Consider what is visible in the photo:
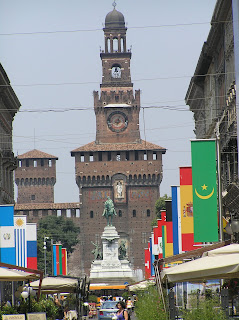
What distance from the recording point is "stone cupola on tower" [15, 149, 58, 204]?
155 meters

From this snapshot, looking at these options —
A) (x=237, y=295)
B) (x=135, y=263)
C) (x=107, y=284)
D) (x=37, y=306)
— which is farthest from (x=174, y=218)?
(x=135, y=263)

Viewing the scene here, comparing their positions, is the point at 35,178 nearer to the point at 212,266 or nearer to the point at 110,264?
the point at 110,264

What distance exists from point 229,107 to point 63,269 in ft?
111

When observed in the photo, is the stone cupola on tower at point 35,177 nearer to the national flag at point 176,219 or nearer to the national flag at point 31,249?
the national flag at point 31,249

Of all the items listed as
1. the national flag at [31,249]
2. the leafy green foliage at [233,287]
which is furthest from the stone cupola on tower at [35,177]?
the leafy green foliage at [233,287]

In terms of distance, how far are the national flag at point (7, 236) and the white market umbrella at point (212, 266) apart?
22104 mm

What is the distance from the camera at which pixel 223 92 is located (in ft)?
148

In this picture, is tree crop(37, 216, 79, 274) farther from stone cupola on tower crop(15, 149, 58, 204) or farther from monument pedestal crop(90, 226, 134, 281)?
monument pedestal crop(90, 226, 134, 281)

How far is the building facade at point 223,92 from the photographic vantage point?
38.2 meters

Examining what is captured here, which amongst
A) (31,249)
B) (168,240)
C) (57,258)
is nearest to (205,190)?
(168,240)

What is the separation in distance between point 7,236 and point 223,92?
40.7 ft

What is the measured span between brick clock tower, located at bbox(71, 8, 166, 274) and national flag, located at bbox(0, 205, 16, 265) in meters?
94.9

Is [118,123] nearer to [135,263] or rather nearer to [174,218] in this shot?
[135,263]

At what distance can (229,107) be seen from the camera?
40.6m
